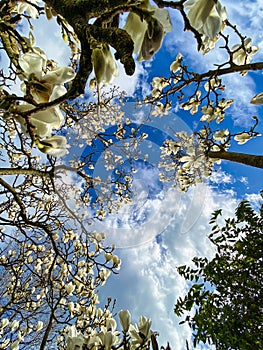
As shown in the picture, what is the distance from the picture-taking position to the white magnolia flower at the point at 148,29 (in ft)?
1.94

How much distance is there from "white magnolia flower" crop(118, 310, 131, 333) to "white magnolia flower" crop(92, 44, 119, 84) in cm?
97

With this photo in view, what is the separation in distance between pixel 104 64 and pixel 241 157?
1.68 meters

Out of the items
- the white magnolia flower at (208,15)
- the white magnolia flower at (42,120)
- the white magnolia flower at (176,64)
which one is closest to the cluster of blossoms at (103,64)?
the white magnolia flower at (42,120)

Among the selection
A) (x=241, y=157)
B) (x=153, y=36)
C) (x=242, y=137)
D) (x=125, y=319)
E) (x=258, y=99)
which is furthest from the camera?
(x=242, y=137)

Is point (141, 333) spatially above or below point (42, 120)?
below

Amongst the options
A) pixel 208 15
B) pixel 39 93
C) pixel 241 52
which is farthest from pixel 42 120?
pixel 241 52

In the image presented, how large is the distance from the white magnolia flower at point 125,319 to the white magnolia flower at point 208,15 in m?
1.11

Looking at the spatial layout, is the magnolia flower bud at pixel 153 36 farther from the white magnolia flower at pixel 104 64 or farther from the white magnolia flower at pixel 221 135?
the white magnolia flower at pixel 221 135

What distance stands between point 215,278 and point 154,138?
8.20 feet

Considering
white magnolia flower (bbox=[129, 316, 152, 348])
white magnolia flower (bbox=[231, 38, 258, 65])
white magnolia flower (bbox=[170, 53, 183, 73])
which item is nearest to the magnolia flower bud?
white magnolia flower (bbox=[129, 316, 152, 348])

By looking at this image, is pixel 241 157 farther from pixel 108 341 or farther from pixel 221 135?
pixel 108 341

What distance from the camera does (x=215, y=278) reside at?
248 centimetres

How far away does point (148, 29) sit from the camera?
60 centimetres

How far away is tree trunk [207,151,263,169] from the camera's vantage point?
5.93 feet
